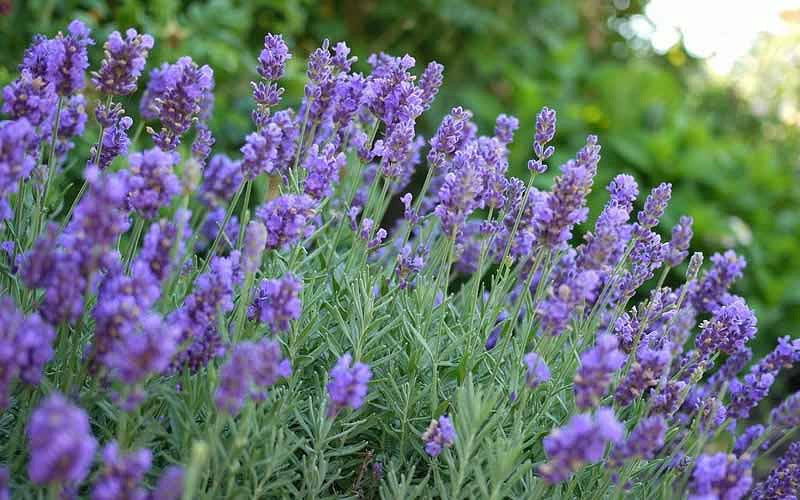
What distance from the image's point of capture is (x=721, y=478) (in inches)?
59.1

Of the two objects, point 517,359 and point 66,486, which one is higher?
point 517,359

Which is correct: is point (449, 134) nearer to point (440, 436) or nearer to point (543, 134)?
point (543, 134)

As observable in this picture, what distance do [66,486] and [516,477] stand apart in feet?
2.69

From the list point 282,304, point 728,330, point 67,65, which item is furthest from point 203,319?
point 728,330

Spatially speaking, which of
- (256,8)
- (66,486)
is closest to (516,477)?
(66,486)

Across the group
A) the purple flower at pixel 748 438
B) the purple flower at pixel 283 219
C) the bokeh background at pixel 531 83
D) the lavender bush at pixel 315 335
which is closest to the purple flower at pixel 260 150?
the lavender bush at pixel 315 335

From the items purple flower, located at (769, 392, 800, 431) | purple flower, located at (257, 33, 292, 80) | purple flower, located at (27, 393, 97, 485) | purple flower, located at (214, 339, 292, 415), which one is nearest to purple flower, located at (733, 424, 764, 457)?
purple flower, located at (769, 392, 800, 431)

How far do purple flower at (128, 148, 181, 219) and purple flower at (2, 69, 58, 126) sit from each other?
1.23 ft

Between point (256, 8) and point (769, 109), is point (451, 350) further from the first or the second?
point (769, 109)

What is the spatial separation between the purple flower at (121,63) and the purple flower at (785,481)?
1.75 metres

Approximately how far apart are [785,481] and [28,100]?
1.91 m

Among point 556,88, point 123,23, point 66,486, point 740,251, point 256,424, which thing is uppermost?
point 556,88

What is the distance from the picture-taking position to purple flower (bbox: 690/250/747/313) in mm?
2211

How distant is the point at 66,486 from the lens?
1327mm
